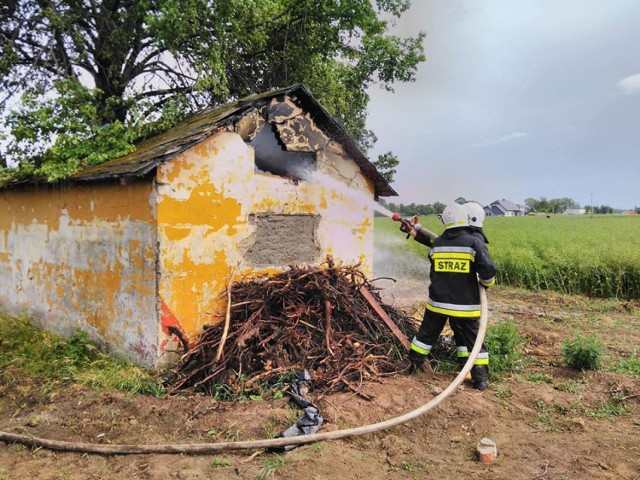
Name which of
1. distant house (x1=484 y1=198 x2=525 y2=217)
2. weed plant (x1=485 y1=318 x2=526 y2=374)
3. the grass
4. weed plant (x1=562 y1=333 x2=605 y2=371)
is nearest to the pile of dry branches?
the grass

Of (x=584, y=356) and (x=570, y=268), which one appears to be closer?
(x=584, y=356)

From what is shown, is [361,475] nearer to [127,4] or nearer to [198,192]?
[198,192]

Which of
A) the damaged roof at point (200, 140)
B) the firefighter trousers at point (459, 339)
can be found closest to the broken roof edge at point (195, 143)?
the damaged roof at point (200, 140)

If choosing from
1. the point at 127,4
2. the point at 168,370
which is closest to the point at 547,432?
the point at 168,370

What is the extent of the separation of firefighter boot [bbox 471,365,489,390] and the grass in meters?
3.97

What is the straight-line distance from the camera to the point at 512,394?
583 cm

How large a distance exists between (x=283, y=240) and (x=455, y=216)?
2.72 metres

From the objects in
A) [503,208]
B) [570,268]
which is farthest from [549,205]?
[570,268]

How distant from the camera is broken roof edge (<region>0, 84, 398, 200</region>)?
20.0 feet

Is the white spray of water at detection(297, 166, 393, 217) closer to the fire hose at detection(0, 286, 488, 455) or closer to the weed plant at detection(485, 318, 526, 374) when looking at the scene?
the weed plant at detection(485, 318, 526, 374)

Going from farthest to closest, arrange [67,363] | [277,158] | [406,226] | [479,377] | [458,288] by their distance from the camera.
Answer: [277,158]
[406,226]
[67,363]
[458,288]
[479,377]

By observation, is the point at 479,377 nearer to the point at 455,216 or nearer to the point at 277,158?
the point at 455,216

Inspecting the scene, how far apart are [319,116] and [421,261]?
41.5 ft

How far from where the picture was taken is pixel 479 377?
599 centimetres
